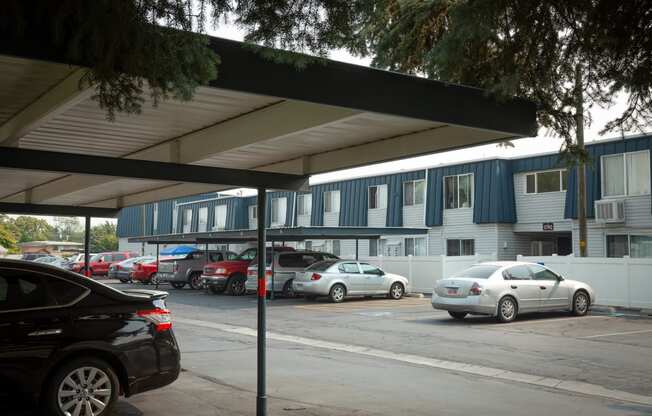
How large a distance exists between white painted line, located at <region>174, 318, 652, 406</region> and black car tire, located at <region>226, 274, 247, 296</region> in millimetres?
11754

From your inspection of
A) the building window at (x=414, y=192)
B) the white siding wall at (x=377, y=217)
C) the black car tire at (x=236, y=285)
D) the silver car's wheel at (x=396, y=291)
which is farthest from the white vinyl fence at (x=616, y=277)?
the white siding wall at (x=377, y=217)

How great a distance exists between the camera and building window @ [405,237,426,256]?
118 ft

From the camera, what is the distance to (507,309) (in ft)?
58.4

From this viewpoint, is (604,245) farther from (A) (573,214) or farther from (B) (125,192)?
(B) (125,192)

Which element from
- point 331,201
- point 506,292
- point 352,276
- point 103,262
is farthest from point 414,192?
point 103,262

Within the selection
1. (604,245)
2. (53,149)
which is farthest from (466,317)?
(53,149)

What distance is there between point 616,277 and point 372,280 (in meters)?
8.01

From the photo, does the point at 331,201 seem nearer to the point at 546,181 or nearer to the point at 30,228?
the point at 546,181

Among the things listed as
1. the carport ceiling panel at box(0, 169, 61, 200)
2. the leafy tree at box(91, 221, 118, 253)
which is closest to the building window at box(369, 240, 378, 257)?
the carport ceiling panel at box(0, 169, 61, 200)

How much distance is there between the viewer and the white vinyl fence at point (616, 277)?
68.8 ft

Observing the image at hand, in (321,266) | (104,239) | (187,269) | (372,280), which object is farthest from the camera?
(104,239)

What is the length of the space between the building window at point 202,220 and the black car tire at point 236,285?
2519 centimetres

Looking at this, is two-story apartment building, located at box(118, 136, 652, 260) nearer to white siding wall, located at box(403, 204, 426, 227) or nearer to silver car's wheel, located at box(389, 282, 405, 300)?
white siding wall, located at box(403, 204, 426, 227)

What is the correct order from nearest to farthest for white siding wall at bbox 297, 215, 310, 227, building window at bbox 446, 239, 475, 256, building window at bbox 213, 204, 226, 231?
building window at bbox 446, 239, 475, 256, white siding wall at bbox 297, 215, 310, 227, building window at bbox 213, 204, 226, 231
